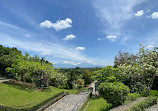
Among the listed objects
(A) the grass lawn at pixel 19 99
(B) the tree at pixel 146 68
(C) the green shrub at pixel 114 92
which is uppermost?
(B) the tree at pixel 146 68

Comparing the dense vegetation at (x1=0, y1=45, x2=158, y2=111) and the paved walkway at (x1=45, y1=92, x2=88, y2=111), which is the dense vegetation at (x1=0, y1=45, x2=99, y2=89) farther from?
the paved walkway at (x1=45, y1=92, x2=88, y2=111)

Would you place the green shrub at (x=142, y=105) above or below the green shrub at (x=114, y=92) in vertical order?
below

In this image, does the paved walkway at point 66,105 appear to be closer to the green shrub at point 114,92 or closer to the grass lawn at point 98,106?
the grass lawn at point 98,106

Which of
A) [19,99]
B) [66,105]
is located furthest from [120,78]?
[19,99]

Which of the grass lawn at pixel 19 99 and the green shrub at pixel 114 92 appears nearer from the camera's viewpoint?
the green shrub at pixel 114 92

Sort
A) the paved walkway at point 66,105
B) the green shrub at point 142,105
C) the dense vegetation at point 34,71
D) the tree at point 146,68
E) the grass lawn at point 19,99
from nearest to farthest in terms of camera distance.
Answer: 1. the green shrub at point 142,105
2. the grass lawn at point 19,99
3. the paved walkway at point 66,105
4. the tree at point 146,68
5. the dense vegetation at point 34,71

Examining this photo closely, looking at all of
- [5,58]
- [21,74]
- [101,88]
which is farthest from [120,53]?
[5,58]

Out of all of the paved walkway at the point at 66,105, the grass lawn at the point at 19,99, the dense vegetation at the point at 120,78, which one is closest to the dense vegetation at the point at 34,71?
the dense vegetation at the point at 120,78

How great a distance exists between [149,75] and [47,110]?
529 inches

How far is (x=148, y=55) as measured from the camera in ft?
42.9

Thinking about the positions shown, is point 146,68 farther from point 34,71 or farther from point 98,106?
point 34,71

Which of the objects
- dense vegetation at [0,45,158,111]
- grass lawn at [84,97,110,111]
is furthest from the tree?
grass lawn at [84,97,110,111]

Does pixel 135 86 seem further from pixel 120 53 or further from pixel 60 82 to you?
pixel 60 82

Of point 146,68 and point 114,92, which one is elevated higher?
point 146,68
